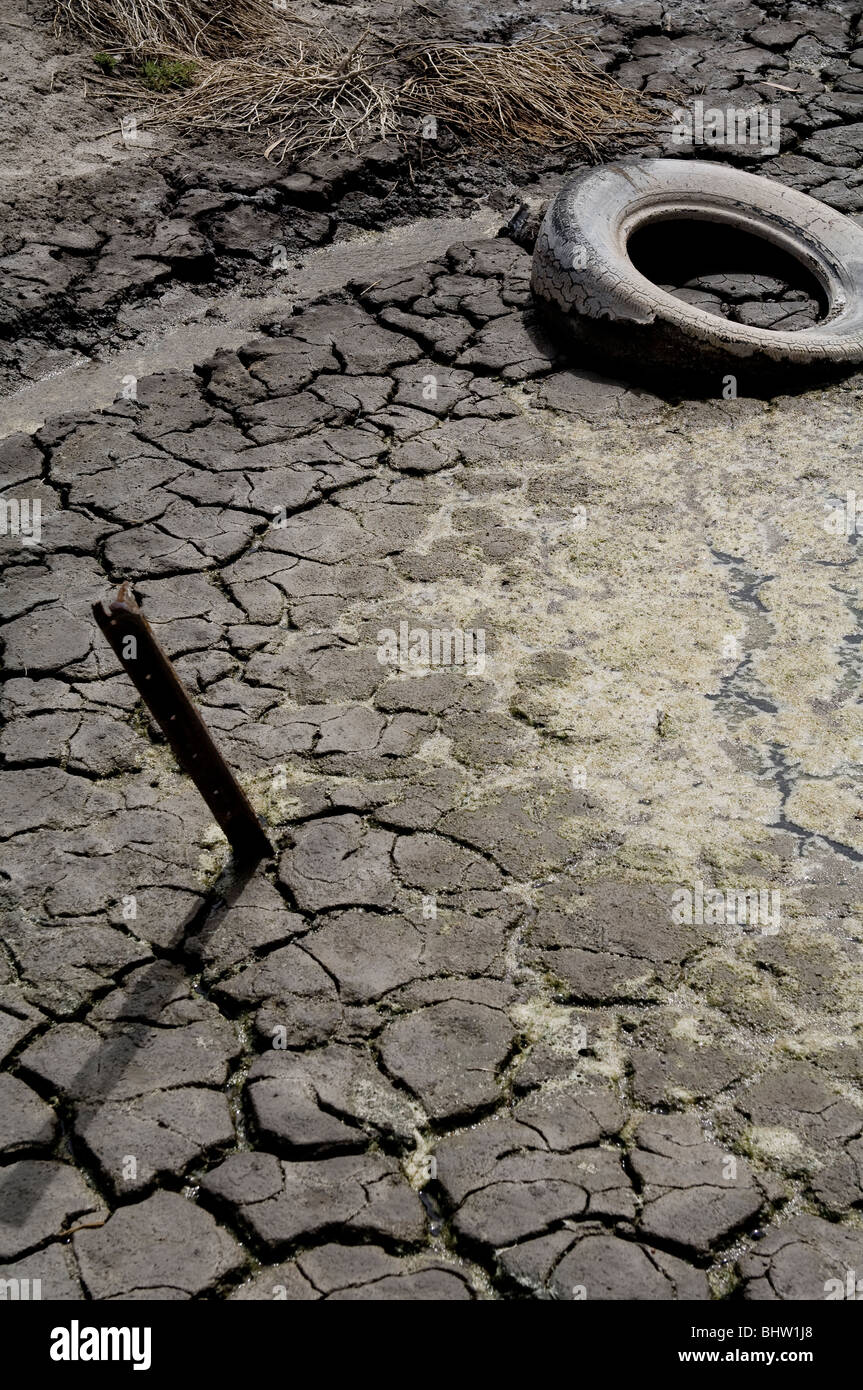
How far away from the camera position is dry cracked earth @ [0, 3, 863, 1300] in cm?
252

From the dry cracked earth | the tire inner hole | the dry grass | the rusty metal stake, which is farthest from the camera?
the dry grass

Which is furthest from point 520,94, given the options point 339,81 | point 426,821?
point 426,821

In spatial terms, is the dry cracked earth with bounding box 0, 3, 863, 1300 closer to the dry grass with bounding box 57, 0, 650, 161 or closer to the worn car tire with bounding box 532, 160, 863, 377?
the worn car tire with bounding box 532, 160, 863, 377

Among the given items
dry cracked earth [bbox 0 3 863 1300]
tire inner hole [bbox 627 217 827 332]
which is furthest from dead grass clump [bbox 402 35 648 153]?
dry cracked earth [bbox 0 3 863 1300]

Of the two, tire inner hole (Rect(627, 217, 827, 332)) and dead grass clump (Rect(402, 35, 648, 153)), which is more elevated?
dead grass clump (Rect(402, 35, 648, 153))

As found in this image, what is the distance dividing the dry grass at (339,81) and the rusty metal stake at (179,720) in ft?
13.6

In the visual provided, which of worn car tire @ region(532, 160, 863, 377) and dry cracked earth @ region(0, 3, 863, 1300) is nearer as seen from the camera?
dry cracked earth @ region(0, 3, 863, 1300)

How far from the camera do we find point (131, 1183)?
8.35ft

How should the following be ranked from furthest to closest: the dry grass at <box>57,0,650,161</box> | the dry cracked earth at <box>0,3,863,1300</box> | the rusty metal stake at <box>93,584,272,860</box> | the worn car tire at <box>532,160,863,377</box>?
the dry grass at <box>57,0,650,161</box> → the worn car tire at <box>532,160,863,377</box> → the rusty metal stake at <box>93,584,272,860</box> → the dry cracked earth at <box>0,3,863,1300</box>

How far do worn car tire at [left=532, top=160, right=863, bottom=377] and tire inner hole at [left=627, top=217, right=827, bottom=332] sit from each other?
8 cm

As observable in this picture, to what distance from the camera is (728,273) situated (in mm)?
5598

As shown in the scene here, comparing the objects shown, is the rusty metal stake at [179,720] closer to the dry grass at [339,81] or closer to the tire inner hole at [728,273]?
the tire inner hole at [728,273]

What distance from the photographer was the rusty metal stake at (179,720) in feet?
8.73

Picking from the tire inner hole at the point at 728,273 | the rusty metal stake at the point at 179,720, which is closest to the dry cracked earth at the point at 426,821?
the rusty metal stake at the point at 179,720
